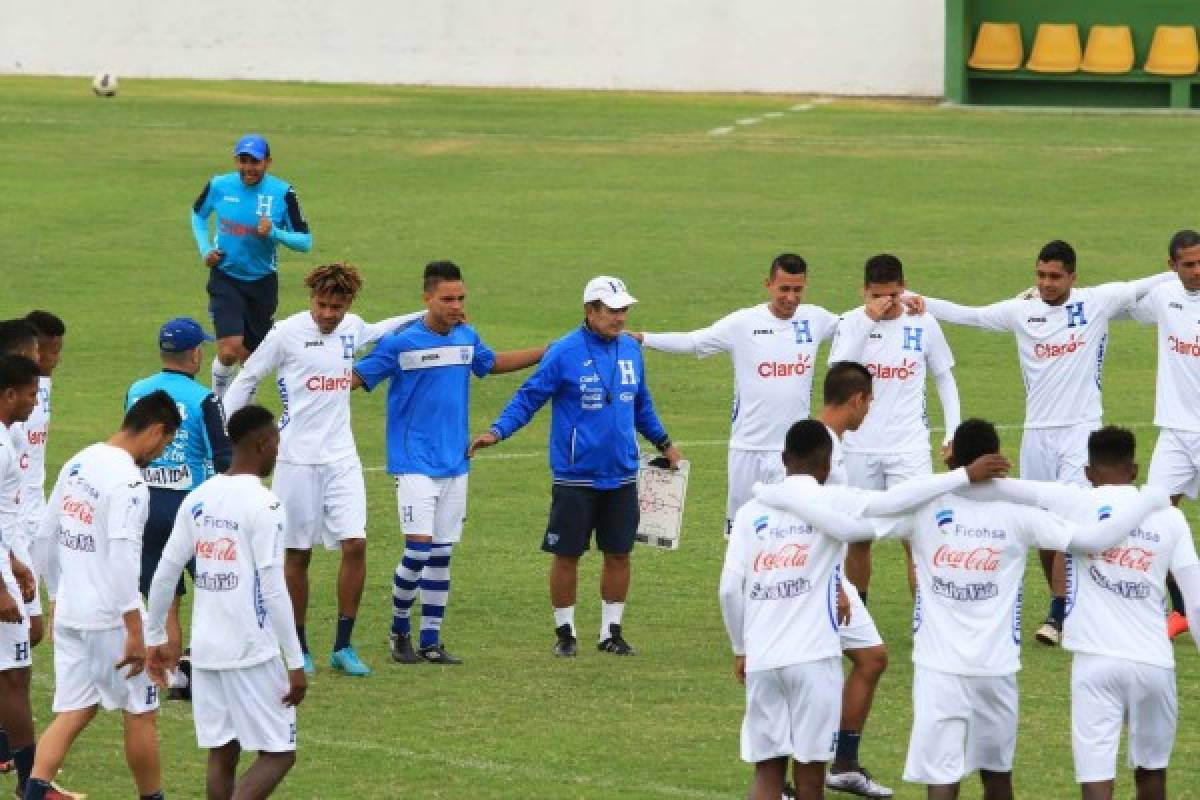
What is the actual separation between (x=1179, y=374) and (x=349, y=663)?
219 inches

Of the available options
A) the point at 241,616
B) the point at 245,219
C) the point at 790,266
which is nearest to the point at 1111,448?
the point at 241,616

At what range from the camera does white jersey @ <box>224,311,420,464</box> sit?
47.8 feet

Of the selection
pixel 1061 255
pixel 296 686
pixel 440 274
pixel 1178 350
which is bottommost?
pixel 296 686

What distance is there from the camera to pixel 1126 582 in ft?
34.5

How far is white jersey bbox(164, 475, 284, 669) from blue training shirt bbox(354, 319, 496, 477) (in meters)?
3.74

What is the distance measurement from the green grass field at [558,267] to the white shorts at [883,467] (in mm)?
1017

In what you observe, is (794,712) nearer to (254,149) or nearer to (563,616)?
(563,616)

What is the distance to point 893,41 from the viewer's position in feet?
143

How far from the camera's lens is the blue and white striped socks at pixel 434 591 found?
1462 cm

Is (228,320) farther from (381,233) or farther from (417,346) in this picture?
(381,233)

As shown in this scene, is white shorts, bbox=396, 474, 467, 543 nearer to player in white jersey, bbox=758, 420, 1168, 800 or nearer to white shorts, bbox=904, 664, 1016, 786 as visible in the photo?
player in white jersey, bbox=758, 420, 1168, 800

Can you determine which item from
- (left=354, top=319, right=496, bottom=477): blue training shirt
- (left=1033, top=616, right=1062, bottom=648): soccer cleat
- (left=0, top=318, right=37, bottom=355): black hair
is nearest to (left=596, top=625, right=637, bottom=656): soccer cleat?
(left=354, top=319, right=496, bottom=477): blue training shirt

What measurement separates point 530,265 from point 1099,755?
20.3 metres

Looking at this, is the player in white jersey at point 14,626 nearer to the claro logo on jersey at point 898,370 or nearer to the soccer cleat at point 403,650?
the soccer cleat at point 403,650
